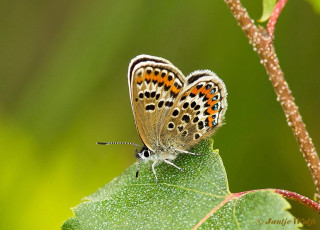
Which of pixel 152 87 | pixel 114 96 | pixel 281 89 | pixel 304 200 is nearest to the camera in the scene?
pixel 304 200

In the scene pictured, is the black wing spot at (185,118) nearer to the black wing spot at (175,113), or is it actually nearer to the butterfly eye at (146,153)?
the black wing spot at (175,113)

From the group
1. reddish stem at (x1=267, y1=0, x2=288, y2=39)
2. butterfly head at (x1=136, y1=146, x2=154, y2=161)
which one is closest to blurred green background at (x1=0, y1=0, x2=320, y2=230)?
butterfly head at (x1=136, y1=146, x2=154, y2=161)

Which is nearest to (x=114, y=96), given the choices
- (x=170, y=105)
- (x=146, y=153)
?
(x=146, y=153)

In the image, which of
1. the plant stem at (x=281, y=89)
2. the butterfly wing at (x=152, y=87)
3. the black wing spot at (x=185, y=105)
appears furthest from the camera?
the black wing spot at (x=185, y=105)

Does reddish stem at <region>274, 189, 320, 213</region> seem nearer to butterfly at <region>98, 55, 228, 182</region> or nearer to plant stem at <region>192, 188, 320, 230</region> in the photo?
plant stem at <region>192, 188, 320, 230</region>

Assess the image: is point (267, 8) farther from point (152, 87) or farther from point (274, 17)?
point (152, 87)

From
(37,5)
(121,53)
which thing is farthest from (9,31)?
(121,53)

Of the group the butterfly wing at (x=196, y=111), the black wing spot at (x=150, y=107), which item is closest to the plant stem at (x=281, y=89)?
the butterfly wing at (x=196, y=111)
